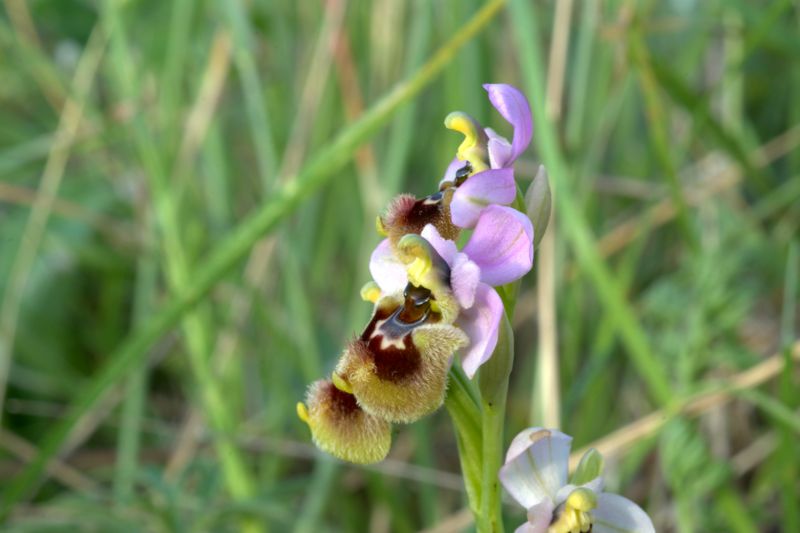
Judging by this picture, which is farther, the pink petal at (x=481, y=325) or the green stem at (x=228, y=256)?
the green stem at (x=228, y=256)

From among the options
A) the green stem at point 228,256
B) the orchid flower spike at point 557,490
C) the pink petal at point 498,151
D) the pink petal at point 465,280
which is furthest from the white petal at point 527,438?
the green stem at point 228,256

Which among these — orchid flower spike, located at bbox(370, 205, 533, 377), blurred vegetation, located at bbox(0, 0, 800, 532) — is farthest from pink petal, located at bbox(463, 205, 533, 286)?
blurred vegetation, located at bbox(0, 0, 800, 532)

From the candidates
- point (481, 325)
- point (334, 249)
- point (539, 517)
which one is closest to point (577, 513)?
point (539, 517)

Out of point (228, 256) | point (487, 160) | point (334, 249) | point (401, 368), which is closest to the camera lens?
point (401, 368)

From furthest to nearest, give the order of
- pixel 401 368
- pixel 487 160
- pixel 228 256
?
pixel 228 256, pixel 487 160, pixel 401 368

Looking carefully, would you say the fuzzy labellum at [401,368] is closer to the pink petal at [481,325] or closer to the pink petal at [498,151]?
the pink petal at [481,325]

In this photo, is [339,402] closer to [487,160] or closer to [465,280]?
[465,280]
